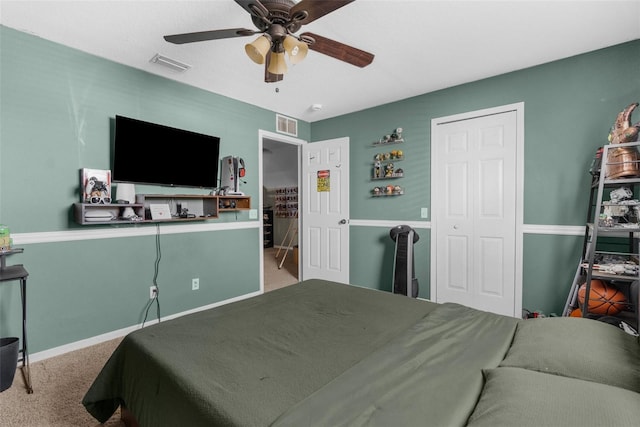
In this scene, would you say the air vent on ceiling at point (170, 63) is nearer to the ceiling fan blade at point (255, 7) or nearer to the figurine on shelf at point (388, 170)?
the ceiling fan blade at point (255, 7)

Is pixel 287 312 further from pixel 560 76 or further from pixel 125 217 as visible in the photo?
pixel 560 76

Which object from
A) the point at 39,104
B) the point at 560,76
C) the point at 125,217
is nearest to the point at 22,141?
the point at 39,104

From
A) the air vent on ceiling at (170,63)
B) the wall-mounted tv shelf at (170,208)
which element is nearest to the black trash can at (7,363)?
the wall-mounted tv shelf at (170,208)

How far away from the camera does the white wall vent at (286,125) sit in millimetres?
4102

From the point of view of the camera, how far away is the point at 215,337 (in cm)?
134

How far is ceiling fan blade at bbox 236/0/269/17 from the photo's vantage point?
1.39 m

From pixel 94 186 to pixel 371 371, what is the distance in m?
2.62

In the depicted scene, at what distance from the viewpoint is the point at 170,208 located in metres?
3.04

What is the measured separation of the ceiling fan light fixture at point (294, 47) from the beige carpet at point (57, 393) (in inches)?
89.4

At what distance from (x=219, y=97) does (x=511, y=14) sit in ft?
9.37

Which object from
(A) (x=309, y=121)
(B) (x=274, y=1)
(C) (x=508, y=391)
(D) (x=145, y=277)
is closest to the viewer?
(C) (x=508, y=391)

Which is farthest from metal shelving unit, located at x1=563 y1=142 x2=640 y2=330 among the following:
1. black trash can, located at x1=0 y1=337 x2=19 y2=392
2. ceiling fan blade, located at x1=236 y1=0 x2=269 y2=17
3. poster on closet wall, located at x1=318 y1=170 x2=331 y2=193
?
black trash can, located at x1=0 y1=337 x2=19 y2=392

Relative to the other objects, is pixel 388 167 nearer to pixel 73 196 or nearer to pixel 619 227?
pixel 619 227

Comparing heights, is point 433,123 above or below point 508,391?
above
